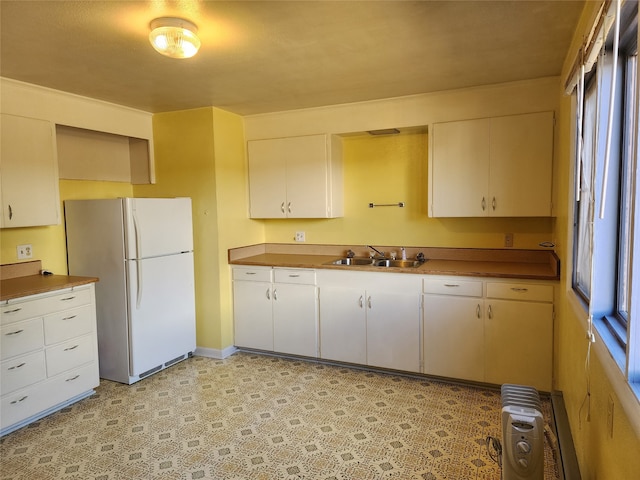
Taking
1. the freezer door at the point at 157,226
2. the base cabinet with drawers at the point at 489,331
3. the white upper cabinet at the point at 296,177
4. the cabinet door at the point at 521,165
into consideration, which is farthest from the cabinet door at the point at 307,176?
the cabinet door at the point at 521,165

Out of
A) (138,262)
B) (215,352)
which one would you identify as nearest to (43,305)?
(138,262)

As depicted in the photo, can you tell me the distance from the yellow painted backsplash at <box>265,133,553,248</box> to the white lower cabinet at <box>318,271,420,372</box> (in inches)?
26.5

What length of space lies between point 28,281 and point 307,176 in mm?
2389

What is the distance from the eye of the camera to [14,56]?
247cm

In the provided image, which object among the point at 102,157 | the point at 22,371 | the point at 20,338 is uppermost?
the point at 102,157

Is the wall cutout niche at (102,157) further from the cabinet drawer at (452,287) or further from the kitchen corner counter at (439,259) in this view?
the cabinet drawer at (452,287)

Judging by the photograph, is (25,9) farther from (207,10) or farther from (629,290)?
(629,290)

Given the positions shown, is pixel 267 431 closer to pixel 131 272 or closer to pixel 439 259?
pixel 131 272

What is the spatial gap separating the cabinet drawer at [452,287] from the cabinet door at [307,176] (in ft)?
3.98

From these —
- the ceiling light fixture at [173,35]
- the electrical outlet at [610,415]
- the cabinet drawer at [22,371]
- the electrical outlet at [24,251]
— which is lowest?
the cabinet drawer at [22,371]

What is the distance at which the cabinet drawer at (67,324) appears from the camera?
2820mm

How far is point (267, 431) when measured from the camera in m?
2.60

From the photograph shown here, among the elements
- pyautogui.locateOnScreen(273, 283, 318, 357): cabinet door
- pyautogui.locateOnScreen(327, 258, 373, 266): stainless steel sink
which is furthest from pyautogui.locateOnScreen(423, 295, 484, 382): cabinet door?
pyautogui.locateOnScreen(273, 283, 318, 357): cabinet door

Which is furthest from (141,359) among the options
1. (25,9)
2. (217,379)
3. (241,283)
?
(25,9)
